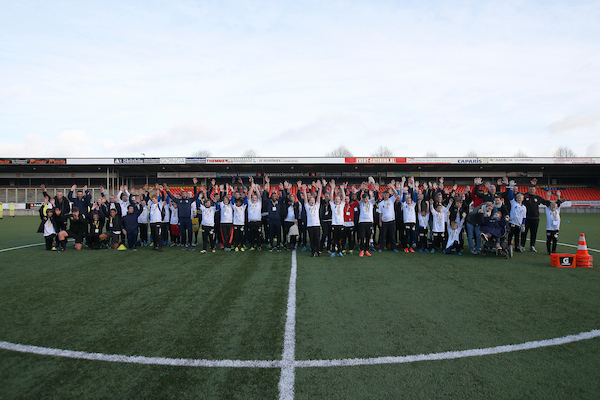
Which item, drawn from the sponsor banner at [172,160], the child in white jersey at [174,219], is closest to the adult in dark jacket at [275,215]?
the child in white jersey at [174,219]

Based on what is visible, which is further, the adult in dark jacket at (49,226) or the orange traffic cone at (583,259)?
the adult in dark jacket at (49,226)

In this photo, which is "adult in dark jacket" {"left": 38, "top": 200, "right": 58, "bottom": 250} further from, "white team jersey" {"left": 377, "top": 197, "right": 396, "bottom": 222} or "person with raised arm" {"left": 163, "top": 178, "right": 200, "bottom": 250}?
"white team jersey" {"left": 377, "top": 197, "right": 396, "bottom": 222}

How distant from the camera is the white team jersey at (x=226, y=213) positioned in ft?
30.5

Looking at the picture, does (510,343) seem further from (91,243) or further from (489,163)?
(489,163)

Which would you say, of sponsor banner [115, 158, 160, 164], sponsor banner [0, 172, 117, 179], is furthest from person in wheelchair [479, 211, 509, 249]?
sponsor banner [0, 172, 117, 179]

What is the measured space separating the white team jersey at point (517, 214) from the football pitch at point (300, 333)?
2628mm

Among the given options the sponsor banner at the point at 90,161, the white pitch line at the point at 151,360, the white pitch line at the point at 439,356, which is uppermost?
the sponsor banner at the point at 90,161

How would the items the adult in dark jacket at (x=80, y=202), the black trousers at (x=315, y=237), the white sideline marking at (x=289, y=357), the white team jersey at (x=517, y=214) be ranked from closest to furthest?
the white sideline marking at (x=289, y=357) < the black trousers at (x=315, y=237) < the white team jersey at (x=517, y=214) < the adult in dark jacket at (x=80, y=202)

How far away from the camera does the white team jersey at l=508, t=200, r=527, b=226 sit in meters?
9.18

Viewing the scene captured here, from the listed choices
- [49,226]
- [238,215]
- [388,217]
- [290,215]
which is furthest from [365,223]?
[49,226]

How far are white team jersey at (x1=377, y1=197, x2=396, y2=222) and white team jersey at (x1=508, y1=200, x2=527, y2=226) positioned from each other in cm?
347

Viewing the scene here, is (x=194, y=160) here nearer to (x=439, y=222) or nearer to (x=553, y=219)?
→ (x=439, y=222)

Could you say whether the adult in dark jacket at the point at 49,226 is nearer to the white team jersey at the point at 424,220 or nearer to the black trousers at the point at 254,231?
the black trousers at the point at 254,231

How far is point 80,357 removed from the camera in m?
3.24
